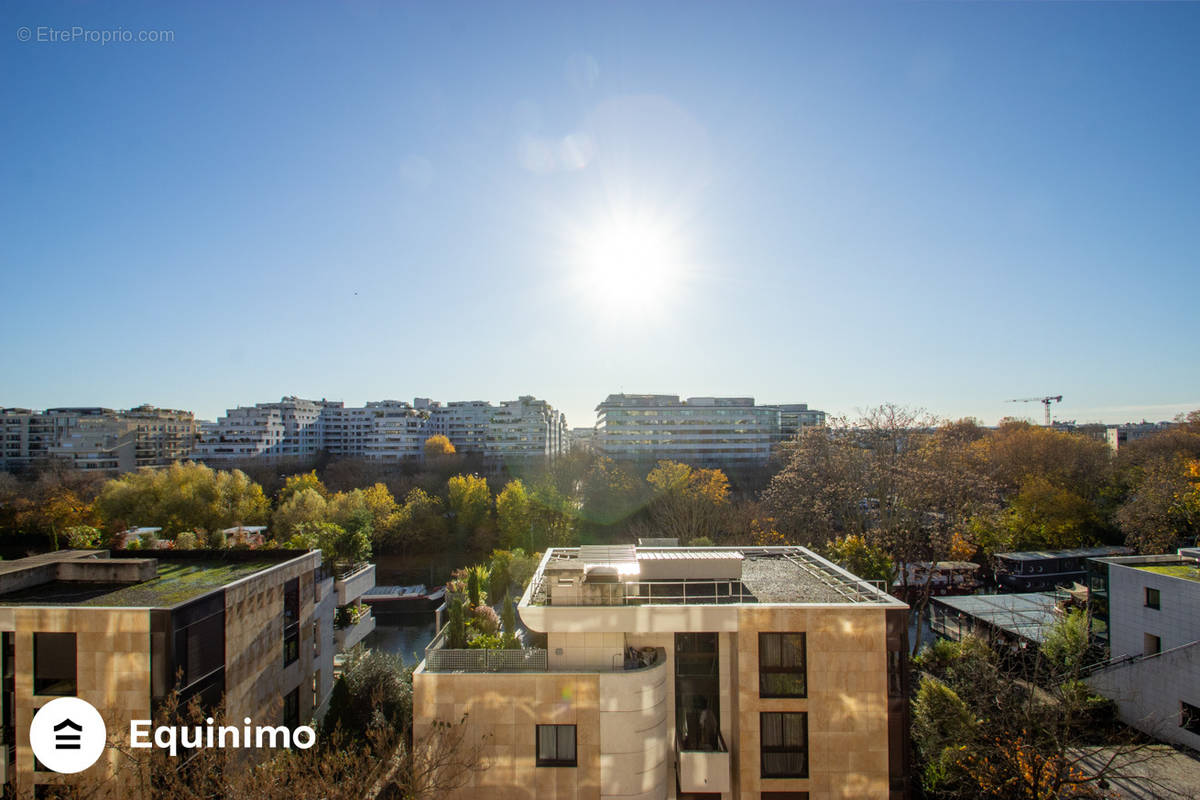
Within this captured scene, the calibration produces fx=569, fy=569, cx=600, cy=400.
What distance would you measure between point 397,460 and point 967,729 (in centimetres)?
7370

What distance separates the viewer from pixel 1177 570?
1905cm

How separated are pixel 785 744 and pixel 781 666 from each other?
5.18ft

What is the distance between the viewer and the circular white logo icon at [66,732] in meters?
11.1

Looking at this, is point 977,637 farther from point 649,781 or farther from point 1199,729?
point 649,781

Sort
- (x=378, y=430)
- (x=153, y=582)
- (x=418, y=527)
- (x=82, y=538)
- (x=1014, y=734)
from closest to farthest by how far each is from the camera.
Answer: (x=1014, y=734) → (x=153, y=582) → (x=82, y=538) → (x=418, y=527) → (x=378, y=430)

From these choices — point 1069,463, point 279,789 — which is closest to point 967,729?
point 279,789

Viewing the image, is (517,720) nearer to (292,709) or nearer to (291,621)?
(291,621)

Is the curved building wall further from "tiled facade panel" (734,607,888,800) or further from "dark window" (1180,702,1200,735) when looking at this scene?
"dark window" (1180,702,1200,735)

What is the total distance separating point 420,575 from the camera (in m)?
45.7

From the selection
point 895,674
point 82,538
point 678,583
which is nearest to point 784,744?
point 895,674

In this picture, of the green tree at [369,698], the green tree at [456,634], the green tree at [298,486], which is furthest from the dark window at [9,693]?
the green tree at [298,486]

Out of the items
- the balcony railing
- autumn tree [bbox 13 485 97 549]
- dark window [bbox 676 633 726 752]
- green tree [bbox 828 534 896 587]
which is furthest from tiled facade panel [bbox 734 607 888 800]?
autumn tree [bbox 13 485 97 549]

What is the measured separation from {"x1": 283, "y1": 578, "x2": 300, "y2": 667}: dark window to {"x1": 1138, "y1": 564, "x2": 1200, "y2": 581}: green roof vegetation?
87.6ft

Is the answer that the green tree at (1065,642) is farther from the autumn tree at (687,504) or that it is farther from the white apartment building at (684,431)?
the white apartment building at (684,431)
